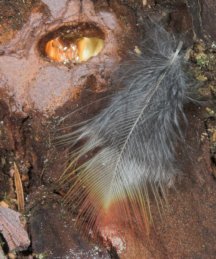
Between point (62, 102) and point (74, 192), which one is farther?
point (62, 102)

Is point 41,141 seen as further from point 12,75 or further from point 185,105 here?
point 185,105

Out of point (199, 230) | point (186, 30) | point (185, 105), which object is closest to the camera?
point (199, 230)

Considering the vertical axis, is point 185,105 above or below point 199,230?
above

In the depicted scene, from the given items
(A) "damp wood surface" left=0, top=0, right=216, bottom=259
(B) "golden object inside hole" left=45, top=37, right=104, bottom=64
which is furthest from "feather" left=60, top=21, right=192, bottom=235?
(B) "golden object inside hole" left=45, top=37, right=104, bottom=64

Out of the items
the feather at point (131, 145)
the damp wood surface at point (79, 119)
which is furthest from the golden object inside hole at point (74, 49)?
the feather at point (131, 145)

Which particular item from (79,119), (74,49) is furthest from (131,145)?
(74,49)

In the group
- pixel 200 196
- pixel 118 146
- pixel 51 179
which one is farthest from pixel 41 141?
pixel 200 196

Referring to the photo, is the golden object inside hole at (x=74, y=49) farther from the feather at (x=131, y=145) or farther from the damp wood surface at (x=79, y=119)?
the feather at (x=131, y=145)
